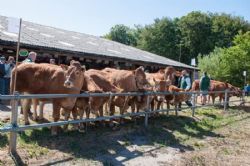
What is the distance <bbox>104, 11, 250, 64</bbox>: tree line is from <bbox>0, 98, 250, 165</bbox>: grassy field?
5232 cm

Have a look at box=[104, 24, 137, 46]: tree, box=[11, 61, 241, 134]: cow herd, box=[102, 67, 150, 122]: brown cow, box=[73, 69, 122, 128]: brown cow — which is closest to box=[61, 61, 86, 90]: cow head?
box=[11, 61, 241, 134]: cow herd

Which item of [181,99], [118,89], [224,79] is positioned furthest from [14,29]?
[224,79]

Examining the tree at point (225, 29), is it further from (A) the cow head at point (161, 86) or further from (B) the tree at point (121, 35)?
(A) the cow head at point (161, 86)

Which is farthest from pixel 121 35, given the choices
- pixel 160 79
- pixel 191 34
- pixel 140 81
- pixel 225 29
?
pixel 140 81

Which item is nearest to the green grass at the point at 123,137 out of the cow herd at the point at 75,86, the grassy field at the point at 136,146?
the grassy field at the point at 136,146

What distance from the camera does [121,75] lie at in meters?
11.7

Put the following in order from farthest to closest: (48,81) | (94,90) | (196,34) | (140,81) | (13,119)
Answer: (196,34), (140,81), (94,90), (48,81), (13,119)

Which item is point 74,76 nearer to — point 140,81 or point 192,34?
point 140,81

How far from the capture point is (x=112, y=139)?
29.1 feet

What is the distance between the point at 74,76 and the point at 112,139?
179 cm

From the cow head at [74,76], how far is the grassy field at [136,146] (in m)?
1.19

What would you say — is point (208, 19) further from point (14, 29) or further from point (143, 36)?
point (14, 29)

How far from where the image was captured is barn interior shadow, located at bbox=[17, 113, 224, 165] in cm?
748

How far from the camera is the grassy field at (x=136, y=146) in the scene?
705 centimetres
